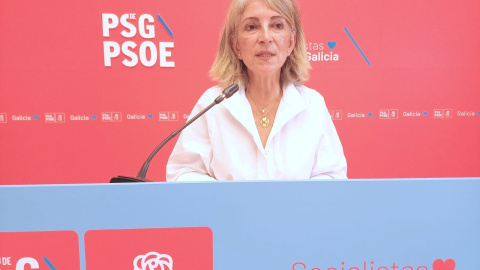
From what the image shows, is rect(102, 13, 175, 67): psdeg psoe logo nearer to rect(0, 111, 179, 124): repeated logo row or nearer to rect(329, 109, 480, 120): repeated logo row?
rect(0, 111, 179, 124): repeated logo row

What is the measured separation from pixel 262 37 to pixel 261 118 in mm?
266

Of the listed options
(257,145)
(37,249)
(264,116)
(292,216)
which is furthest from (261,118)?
(37,249)

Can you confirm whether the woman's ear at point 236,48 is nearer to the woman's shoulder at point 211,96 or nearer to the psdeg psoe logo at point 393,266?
the woman's shoulder at point 211,96

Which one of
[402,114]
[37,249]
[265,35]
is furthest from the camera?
[402,114]

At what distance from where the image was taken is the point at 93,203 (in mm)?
512

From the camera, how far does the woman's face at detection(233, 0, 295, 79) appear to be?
3.62ft

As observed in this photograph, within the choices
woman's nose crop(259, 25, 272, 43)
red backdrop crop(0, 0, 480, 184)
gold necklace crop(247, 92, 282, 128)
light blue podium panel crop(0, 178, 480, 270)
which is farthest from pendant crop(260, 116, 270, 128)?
red backdrop crop(0, 0, 480, 184)

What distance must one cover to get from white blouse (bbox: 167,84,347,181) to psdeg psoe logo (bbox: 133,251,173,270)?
549 mm

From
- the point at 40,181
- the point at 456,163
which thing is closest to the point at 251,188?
the point at 40,181

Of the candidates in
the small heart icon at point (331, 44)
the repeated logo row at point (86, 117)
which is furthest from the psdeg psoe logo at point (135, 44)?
the small heart icon at point (331, 44)

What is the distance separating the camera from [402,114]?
7.80ft

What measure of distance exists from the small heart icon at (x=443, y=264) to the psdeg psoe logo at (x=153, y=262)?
1.31 ft

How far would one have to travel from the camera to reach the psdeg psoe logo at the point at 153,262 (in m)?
0.52

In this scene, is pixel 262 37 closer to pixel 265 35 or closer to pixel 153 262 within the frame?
pixel 265 35
